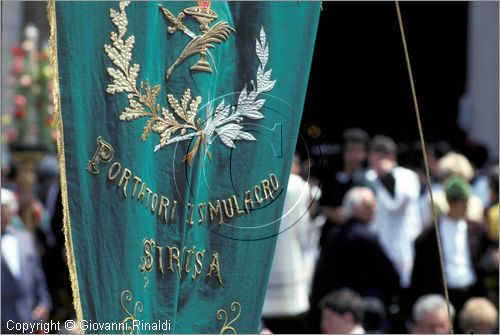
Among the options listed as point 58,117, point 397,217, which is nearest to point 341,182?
point 397,217

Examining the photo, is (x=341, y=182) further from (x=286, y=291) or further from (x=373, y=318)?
(x=373, y=318)

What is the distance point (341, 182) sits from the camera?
8070 mm

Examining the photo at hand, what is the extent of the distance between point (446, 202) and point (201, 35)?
5322mm

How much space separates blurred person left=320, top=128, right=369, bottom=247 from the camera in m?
7.75

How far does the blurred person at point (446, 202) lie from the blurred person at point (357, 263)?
68cm

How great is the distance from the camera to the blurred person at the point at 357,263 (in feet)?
23.1

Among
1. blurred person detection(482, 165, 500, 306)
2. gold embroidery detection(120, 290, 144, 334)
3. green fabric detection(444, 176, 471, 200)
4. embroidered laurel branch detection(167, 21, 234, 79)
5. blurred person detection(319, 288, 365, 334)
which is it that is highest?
embroidered laurel branch detection(167, 21, 234, 79)

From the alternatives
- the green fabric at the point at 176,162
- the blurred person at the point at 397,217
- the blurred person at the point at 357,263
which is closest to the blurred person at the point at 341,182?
the blurred person at the point at 397,217

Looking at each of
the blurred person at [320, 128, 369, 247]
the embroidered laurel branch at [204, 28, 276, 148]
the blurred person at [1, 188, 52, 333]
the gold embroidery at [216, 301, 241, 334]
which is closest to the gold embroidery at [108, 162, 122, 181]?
the embroidered laurel branch at [204, 28, 276, 148]

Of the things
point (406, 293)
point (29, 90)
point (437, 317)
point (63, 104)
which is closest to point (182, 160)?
point (63, 104)

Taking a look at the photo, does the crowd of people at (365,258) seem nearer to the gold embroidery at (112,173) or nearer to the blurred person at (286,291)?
the blurred person at (286,291)

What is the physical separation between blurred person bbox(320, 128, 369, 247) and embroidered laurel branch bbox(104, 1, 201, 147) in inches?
188

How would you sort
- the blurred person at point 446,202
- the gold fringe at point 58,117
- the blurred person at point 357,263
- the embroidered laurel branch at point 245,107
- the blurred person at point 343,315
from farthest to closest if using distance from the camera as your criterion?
A: the blurred person at point 446,202
the blurred person at point 357,263
the blurred person at point 343,315
the embroidered laurel branch at point 245,107
the gold fringe at point 58,117

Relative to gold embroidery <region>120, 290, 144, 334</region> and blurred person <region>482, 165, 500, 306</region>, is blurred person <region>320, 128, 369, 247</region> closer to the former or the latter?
blurred person <region>482, 165, 500, 306</region>
